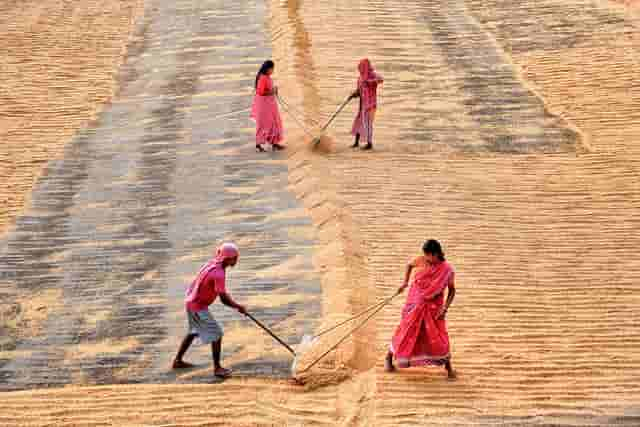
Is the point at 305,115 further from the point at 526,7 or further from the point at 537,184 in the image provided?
the point at 526,7

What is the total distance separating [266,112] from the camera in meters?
16.3

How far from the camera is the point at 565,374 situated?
31.4ft

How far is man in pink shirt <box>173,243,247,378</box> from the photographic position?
9422 millimetres

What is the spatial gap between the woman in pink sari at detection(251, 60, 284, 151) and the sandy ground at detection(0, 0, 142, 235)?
10.8 ft

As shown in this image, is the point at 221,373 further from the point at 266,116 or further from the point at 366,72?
the point at 366,72

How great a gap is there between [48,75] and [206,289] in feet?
42.5

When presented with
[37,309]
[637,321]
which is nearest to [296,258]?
[37,309]

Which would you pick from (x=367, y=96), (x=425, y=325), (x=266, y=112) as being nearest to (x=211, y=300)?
(x=425, y=325)

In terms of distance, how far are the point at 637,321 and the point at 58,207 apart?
773cm

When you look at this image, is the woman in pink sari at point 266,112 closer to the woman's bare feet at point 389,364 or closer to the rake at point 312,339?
the rake at point 312,339

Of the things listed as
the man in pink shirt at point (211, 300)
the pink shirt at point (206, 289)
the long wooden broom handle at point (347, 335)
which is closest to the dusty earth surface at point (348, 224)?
the long wooden broom handle at point (347, 335)

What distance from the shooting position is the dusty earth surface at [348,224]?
9414 mm

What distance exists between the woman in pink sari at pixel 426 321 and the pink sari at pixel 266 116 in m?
7.23

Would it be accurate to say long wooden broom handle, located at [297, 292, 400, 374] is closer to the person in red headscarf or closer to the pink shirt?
the pink shirt
